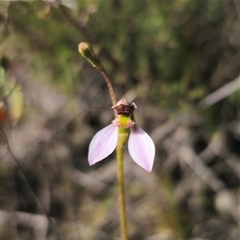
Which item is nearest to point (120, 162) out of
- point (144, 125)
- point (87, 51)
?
point (87, 51)

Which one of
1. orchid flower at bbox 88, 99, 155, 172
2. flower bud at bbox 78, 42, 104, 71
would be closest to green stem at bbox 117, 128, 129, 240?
orchid flower at bbox 88, 99, 155, 172

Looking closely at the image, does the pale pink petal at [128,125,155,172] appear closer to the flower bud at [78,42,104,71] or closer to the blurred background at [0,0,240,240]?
the flower bud at [78,42,104,71]

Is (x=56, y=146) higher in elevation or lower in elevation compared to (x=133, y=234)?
higher

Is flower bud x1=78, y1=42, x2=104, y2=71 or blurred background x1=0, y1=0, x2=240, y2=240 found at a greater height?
blurred background x1=0, y1=0, x2=240, y2=240

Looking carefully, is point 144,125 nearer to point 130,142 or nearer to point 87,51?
point 130,142

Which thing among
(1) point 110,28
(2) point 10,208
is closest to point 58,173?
(2) point 10,208

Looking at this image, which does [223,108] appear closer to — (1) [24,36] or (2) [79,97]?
(2) [79,97]

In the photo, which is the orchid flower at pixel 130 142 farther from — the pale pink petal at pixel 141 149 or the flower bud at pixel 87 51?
the flower bud at pixel 87 51

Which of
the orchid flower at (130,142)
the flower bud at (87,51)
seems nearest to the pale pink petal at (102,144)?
the orchid flower at (130,142)
